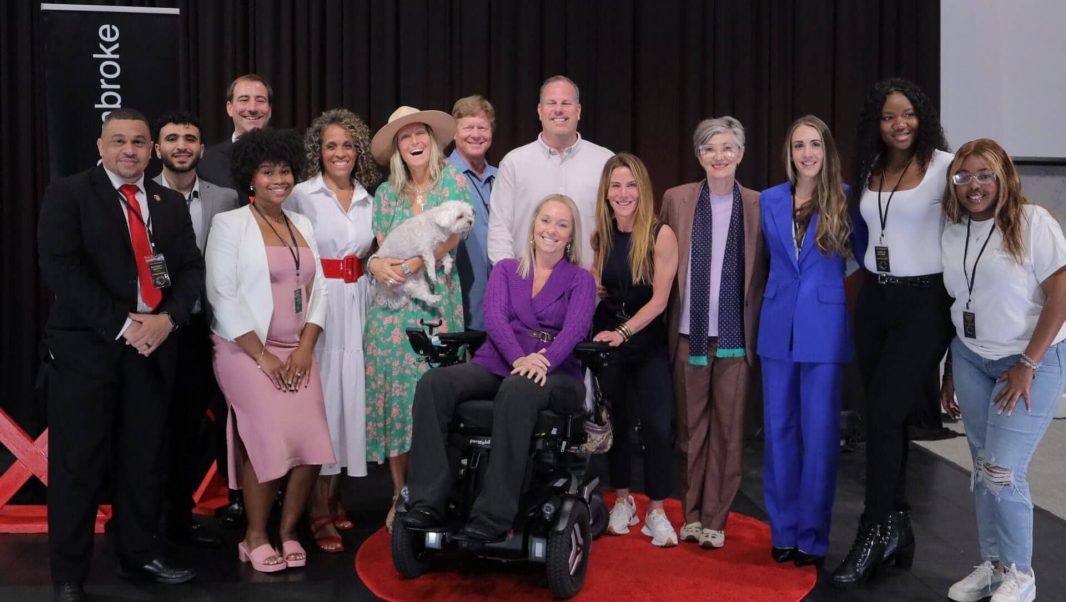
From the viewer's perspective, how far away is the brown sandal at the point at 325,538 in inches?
158

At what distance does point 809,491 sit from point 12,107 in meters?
4.97

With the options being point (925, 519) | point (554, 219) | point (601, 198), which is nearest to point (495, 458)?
point (554, 219)

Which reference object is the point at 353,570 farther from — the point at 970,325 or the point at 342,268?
the point at 970,325

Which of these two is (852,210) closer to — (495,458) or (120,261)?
(495,458)

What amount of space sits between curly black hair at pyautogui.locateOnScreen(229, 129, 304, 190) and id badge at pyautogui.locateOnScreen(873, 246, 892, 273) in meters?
2.11

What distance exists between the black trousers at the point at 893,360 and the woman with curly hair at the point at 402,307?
161 centimetres

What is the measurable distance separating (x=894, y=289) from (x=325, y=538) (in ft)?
7.79

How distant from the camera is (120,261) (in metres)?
3.43

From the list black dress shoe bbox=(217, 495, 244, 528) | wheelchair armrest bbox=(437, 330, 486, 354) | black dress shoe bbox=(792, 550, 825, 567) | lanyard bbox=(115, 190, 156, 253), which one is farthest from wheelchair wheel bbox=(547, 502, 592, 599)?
lanyard bbox=(115, 190, 156, 253)

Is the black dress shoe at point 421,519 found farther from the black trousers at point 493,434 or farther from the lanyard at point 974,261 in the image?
the lanyard at point 974,261

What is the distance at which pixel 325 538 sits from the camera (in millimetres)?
4066

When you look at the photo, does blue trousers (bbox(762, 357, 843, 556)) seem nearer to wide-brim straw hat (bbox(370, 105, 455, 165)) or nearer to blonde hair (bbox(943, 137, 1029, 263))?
blonde hair (bbox(943, 137, 1029, 263))

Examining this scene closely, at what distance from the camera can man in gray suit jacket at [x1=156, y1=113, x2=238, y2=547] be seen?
3977 millimetres

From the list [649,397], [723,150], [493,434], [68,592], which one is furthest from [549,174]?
[68,592]
